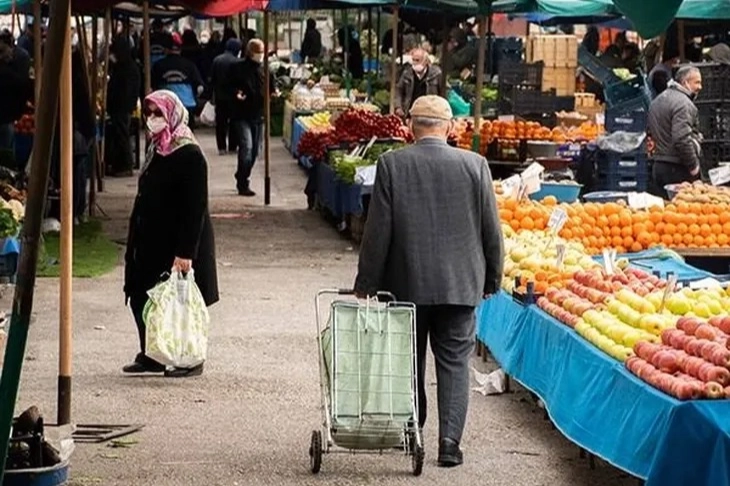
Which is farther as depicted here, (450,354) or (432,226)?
(450,354)

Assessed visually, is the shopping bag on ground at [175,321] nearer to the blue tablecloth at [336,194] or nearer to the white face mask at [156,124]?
the white face mask at [156,124]

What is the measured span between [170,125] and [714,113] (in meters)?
9.51

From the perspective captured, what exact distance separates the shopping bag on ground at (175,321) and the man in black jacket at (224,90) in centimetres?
1198

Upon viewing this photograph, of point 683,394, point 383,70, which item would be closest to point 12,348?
point 683,394

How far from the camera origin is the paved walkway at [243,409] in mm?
8422

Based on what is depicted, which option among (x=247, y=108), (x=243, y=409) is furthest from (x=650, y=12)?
(x=247, y=108)

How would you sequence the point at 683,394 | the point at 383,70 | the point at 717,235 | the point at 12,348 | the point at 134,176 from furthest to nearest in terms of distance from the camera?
1. the point at 383,70
2. the point at 134,176
3. the point at 717,235
4. the point at 683,394
5. the point at 12,348

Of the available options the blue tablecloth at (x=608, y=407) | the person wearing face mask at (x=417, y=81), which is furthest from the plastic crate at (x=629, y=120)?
the blue tablecloth at (x=608, y=407)

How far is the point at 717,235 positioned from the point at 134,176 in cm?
1386

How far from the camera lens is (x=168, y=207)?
33.5ft

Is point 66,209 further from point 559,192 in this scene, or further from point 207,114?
point 207,114

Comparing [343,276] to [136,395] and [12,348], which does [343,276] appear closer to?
[136,395]

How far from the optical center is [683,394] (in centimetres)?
698

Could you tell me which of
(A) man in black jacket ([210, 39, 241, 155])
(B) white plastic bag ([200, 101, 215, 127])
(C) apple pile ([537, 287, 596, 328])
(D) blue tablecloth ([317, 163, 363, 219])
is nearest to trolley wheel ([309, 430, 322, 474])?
(C) apple pile ([537, 287, 596, 328])
